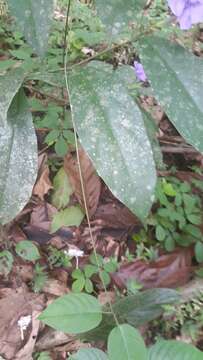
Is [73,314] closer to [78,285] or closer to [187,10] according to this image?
[78,285]

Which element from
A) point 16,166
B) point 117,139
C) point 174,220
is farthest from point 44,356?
point 117,139

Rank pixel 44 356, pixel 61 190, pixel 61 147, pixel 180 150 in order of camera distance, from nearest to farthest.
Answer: pixel 44 356
pixel 61 147
pixel 61 190
pixel 180 150

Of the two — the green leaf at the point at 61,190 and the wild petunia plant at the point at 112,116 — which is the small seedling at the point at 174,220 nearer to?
the green leaf at the point at 61,190

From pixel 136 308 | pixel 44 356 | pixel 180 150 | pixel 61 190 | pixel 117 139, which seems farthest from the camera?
pixel 180 150

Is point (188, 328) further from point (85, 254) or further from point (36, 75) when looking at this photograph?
point (36, 75)

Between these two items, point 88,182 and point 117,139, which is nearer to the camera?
point 117,139

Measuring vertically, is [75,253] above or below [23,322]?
above

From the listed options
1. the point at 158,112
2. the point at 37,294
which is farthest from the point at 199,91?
the point at 158,112
